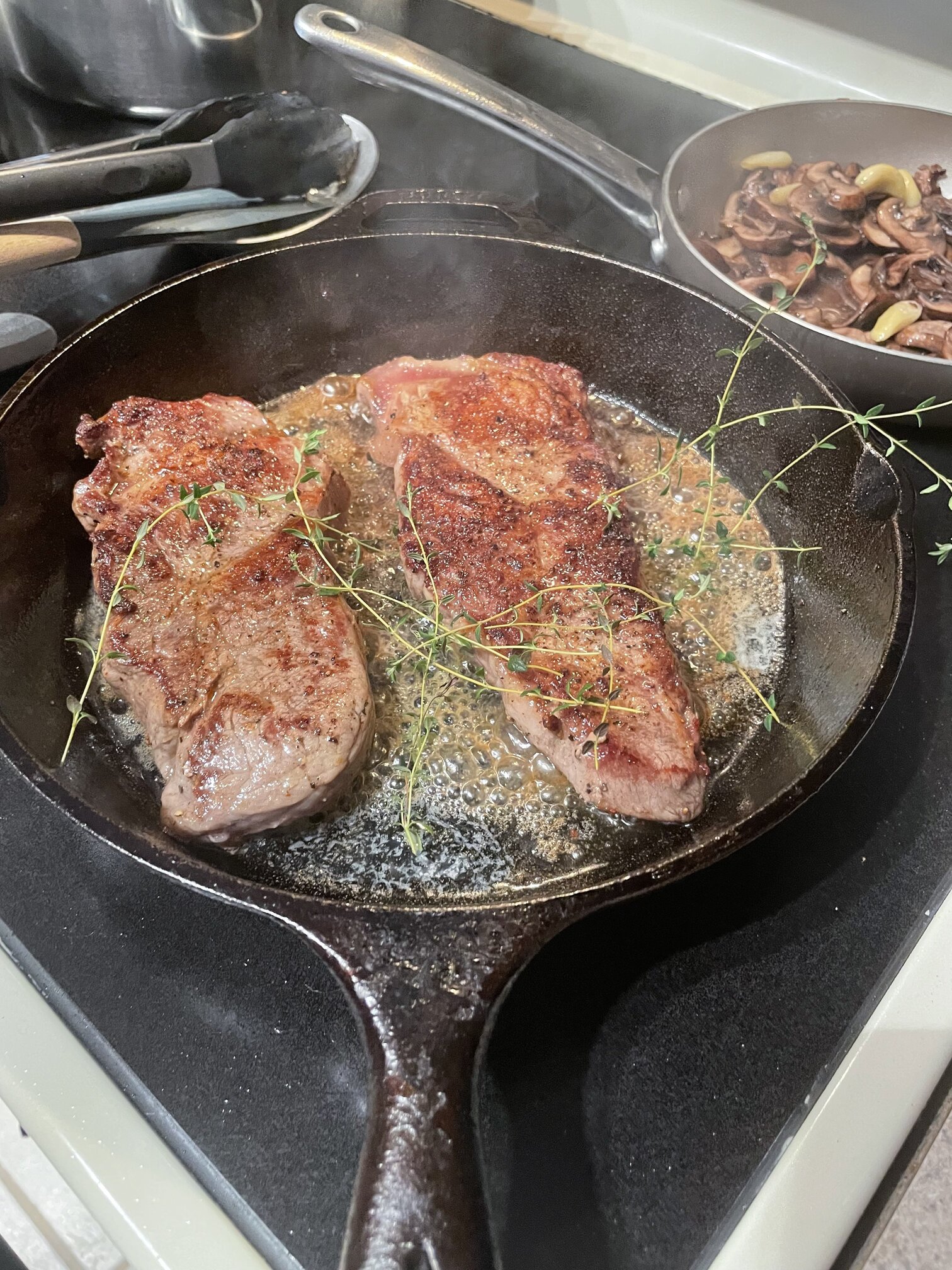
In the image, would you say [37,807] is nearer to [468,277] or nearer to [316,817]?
[316,817]

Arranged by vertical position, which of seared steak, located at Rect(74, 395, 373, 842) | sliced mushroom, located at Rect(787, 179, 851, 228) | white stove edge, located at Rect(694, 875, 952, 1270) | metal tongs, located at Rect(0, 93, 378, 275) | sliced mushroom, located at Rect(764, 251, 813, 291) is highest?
metal tongs, located at Rect(0, 93, 378, 275)

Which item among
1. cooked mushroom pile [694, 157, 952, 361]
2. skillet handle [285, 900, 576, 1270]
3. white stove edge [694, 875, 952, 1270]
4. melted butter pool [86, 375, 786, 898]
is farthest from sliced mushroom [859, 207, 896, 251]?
skillet handle [285, 900, 576, 1270]

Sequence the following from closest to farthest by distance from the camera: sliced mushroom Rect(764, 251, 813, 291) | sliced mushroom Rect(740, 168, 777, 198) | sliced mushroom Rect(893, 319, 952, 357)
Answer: sliced mushroom Rect(893, 319, 952, 357) < sliced mushroom Rect(764, 251, 813, 291) < sliced mushroom Rect(740, 168, 777, 198)

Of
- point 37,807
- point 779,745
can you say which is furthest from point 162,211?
point 779,745

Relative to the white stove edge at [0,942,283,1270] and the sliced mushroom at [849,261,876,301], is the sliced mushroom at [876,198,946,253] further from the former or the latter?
the white stove edge at [0,942,283,1270]

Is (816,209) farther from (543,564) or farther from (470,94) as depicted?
(543,564)

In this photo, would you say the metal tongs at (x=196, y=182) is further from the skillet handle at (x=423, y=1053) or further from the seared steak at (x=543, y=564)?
the skillet handle at (x=423, y=1053)
